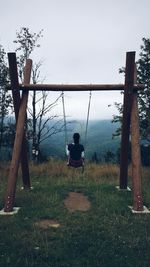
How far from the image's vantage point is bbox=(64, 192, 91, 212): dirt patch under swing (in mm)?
9008

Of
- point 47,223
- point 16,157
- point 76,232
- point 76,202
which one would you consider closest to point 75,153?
point 76,202

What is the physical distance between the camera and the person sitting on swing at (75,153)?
35.2ft

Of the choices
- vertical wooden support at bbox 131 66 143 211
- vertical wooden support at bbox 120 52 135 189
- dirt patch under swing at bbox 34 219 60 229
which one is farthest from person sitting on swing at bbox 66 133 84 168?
dirt patch under swing at bbox 34 219 60 229

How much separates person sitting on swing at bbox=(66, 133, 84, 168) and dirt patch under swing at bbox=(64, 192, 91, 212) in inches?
37.1

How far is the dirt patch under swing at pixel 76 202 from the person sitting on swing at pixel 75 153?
942 millimetres

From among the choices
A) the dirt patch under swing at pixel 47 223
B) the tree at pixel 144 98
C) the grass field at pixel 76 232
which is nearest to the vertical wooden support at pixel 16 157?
the grass field at pixel 76 232

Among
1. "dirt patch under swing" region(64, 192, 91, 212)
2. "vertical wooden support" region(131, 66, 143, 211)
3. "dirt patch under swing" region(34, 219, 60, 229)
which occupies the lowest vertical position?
"dirt patch under swing" region(34, 219, 60, 229)

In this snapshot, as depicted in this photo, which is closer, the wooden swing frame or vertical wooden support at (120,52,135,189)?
the wooden swing frame

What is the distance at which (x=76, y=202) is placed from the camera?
9.54 meters

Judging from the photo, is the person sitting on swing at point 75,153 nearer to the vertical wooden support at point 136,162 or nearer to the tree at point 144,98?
the vertical wooden support at point 136,162

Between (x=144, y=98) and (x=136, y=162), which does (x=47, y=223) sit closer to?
(x=136, y=162)

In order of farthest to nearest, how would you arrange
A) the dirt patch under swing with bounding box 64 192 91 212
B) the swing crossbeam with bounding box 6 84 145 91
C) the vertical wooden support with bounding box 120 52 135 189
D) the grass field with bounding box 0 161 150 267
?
the swing crossbeam with bounding box 6 84 145 91 → the vertical wooden support with bounding box 120 52 135 189 → the dirt patch under swing with bounding box 64 192 91 212 → the grass field with bounding box 0 161 150 267

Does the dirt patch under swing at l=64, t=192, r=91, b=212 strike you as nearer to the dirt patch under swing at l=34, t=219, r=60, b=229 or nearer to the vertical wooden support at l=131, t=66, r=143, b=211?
the dirt patch under swing at l=34, t=219, r=60, b=229

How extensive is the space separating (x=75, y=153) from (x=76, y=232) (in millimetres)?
3878
